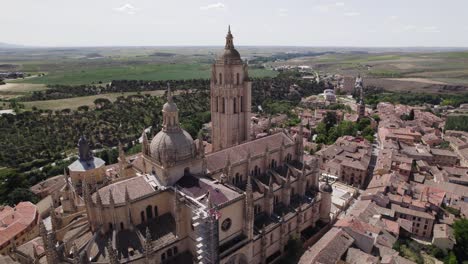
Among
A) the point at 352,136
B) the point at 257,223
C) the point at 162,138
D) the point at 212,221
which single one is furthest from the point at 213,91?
the point at 352,136

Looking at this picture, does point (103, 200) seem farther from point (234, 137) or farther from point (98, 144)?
point (98, 144)

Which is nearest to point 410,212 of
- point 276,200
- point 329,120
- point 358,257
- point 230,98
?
point 358,257

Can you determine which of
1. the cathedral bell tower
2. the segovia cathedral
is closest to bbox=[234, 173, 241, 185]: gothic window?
the segovia cathedral

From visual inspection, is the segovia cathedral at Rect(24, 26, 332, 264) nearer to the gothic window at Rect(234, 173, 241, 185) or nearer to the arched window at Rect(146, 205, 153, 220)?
the arched window at Rect(146, 205, 153, 220)

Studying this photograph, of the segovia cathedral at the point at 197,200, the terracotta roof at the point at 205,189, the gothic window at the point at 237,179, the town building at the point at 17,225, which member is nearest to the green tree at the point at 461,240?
the segovia cathedral at the point at 197,200

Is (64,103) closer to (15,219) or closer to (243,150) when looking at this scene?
(15,219)

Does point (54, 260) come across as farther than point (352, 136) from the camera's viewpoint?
No
